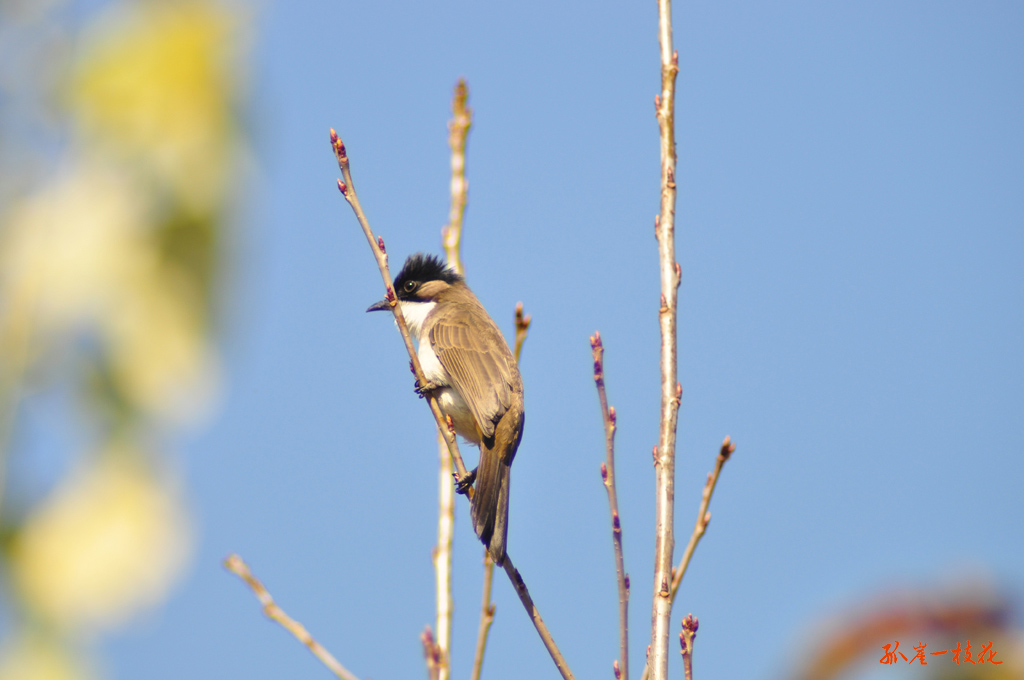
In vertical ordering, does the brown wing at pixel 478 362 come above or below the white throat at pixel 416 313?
below

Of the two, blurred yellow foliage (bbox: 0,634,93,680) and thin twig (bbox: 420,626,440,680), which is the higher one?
thin twig (bbox: 420,626,440,680)

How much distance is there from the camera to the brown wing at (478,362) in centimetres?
588

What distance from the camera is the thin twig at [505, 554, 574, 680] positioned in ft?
10.6

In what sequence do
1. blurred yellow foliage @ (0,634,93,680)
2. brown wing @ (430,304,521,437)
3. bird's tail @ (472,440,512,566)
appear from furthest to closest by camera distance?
brown wing @ (430,304,521,437)
bird's tail @ (472,440,512,566)
blurred yellow foliage @ (0,634,93,680)

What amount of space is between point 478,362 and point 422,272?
1.81 m

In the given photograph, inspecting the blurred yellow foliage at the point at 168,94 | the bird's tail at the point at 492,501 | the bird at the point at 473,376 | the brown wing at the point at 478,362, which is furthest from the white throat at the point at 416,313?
the blurred yellow foliage at the point at 168,94

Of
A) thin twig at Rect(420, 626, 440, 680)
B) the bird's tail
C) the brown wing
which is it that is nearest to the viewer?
thin twig at Rect(420, 626, 440, 680)

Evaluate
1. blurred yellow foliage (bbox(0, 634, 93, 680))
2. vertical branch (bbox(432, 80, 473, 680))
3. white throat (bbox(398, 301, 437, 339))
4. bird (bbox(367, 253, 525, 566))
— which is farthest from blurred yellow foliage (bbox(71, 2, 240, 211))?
white throat (bbox(398, 301, 437, 339))

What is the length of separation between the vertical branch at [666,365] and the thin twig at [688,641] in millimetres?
291

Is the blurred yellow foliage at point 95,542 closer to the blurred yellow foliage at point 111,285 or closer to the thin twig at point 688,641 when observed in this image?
the blurred yellow foliage at point 111,285

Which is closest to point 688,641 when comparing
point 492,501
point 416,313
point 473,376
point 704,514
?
point 704,514

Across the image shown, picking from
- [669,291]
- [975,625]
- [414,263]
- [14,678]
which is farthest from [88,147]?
[414,263]

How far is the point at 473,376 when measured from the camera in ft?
20.1

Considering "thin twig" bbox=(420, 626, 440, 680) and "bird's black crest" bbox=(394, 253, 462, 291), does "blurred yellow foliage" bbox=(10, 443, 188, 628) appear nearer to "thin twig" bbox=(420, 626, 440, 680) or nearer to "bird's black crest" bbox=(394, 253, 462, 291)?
"thin twig" bbox=(420, 626, 440, 680)
